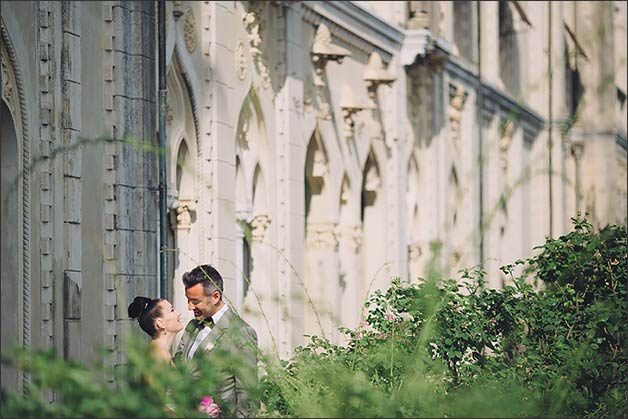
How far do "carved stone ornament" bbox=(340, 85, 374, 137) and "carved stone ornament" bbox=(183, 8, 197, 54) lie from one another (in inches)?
256

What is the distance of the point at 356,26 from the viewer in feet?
86.8

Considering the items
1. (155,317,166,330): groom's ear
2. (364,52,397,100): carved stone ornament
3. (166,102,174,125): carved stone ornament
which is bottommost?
(155,317,166,330): groom's ear

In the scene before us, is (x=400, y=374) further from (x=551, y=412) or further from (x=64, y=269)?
(x=64, y=269)

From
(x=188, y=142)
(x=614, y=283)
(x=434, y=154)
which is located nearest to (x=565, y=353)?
(x=614, y=283)

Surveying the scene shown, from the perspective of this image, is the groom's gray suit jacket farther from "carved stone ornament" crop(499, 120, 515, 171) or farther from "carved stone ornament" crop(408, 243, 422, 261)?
"carved stone ornament" crop(499, 120, 515, 171)

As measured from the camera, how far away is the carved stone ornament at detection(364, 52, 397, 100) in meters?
26.9

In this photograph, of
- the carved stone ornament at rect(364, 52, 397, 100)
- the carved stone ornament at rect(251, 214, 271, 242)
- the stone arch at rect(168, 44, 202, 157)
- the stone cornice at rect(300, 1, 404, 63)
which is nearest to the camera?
the stone arch at rect(168, 44, 202, 157)

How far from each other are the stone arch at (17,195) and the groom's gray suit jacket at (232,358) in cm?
332

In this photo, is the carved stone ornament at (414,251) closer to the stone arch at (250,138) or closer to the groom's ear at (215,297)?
the stone arch at (250,138)

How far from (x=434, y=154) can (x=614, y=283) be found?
72.7ft

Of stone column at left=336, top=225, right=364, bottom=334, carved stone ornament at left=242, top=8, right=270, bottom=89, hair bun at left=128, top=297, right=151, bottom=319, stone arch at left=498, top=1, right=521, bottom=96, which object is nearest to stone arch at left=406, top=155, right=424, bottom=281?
stone column at left=336, top=225, right=364, bottom=334

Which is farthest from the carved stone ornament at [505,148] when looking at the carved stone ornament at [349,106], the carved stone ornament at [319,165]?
the carved stone ornament at [319,165]

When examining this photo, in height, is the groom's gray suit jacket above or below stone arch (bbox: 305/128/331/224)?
below

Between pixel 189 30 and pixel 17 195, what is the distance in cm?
588
